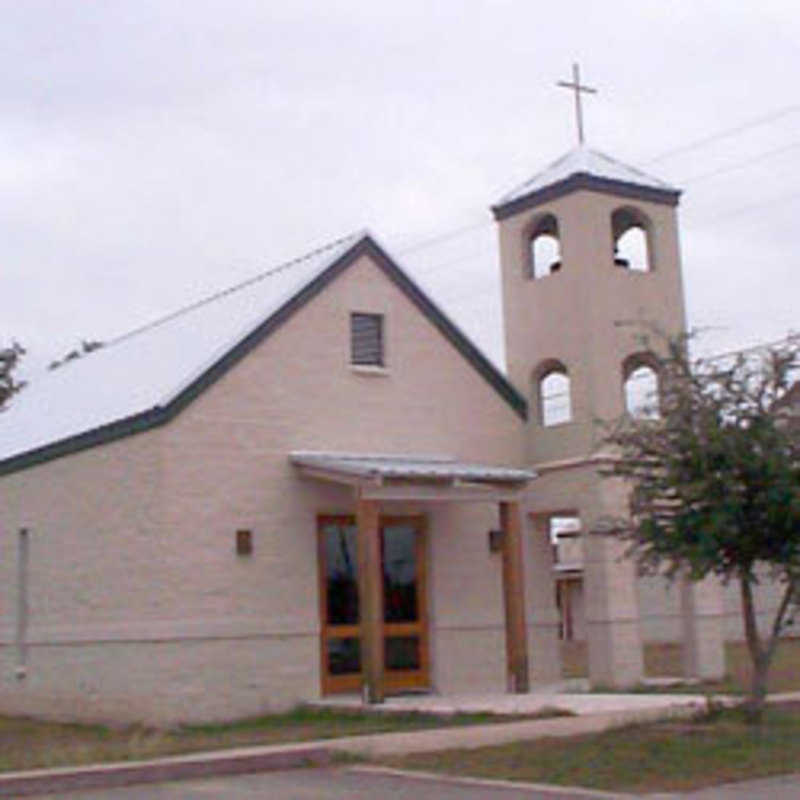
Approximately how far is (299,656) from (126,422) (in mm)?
4026

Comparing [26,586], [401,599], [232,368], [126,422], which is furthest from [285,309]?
[26,586]

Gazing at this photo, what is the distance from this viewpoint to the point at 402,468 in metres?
20.8

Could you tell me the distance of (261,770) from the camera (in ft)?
49.3

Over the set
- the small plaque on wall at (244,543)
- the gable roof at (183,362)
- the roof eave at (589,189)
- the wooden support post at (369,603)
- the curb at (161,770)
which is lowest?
the curb at (161,770)

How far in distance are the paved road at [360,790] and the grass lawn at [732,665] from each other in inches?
325

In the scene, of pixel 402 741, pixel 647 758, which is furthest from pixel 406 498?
pixel 647 758

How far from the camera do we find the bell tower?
22766 millimetres

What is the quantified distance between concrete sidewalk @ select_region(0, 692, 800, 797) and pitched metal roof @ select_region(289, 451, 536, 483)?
3025 mm

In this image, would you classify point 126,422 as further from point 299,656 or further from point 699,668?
point 699,668

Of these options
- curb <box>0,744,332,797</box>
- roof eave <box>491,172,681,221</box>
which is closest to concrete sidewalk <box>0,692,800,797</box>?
curb <box>0,744,332,797</box>

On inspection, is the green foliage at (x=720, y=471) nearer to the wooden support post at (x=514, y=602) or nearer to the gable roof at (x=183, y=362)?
the wooden support post at (x=514, y=602)

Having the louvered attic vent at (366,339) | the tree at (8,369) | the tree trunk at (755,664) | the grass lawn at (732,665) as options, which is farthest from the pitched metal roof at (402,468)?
the tree at (8,369)

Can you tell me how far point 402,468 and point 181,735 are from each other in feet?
15.2

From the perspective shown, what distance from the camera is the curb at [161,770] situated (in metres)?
13.9
